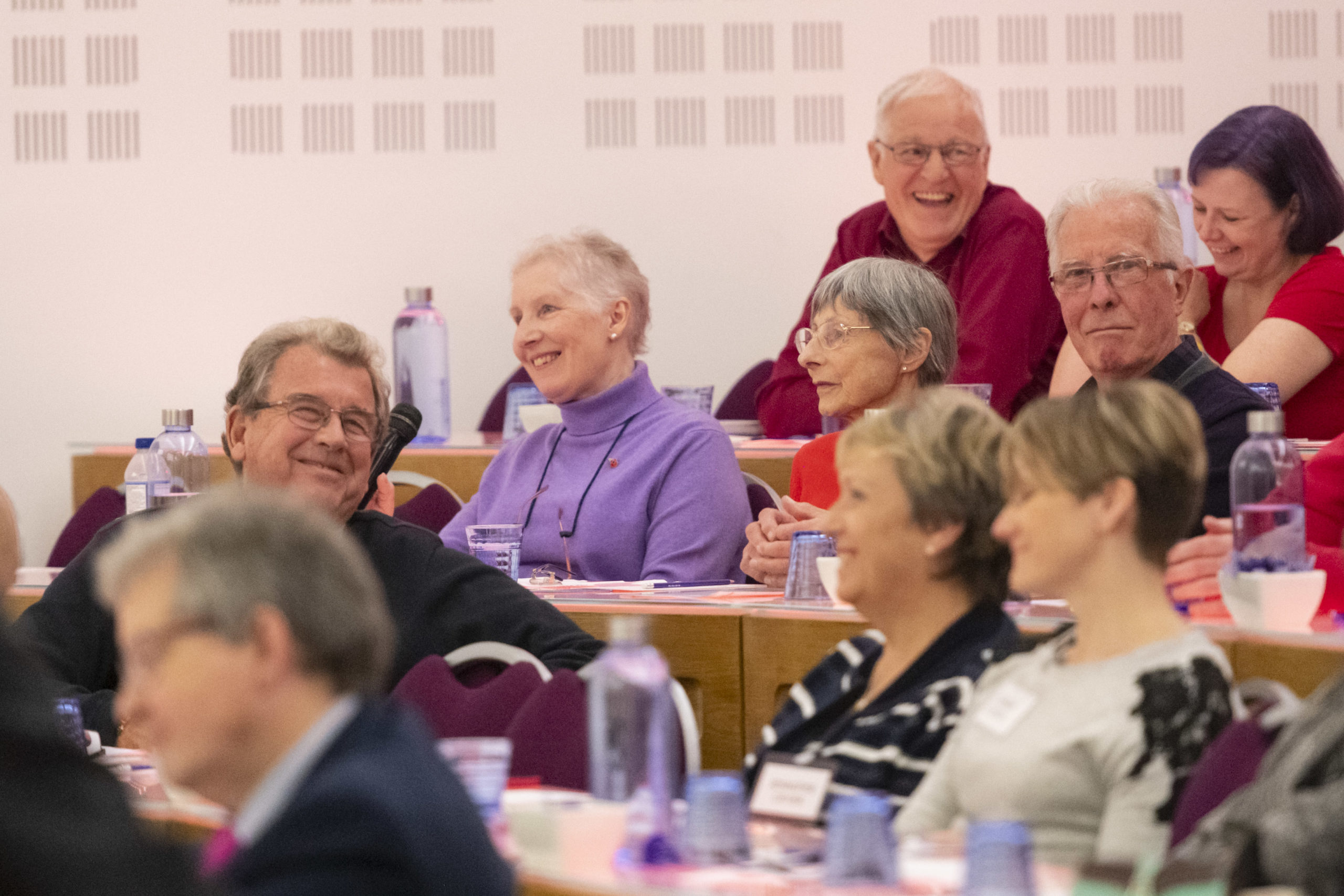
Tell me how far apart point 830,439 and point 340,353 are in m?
0.92

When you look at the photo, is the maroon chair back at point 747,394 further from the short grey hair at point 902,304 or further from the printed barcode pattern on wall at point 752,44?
the short grey hair at point 902,304

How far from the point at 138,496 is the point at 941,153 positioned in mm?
2095

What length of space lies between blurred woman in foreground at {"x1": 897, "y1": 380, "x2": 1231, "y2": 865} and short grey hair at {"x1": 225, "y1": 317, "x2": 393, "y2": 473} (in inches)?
59.7

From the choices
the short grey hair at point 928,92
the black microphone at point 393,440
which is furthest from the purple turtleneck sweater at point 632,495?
the short grey hair at point 928,92

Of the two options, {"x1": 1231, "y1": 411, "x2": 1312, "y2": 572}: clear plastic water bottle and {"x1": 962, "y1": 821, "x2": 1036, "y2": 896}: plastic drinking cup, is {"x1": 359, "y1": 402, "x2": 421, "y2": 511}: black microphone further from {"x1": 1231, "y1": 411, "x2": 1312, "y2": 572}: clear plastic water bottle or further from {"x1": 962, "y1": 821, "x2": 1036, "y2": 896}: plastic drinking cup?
{"x1": 962, "y1": 821, "x2": 1036, "y2": 896}: plastic drinking cup

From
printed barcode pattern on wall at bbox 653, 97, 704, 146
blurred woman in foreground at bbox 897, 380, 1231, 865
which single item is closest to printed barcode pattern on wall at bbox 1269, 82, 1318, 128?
printed barcode pattern on wall at bbox 653, 97, 704, 146

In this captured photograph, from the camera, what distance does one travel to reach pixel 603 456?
138 inches

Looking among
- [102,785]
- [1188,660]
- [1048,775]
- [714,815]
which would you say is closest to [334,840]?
[102,785]

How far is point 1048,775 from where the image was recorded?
160 centimetres

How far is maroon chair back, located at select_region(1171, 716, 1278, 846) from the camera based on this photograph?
55.5 inches

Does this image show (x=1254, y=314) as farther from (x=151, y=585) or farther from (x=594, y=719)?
(x=151, y=585)

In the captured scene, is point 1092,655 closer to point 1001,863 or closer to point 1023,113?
point 1001,863

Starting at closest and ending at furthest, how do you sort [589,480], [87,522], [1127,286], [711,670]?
1. [711,670]
2. [1127,286]
3. [589,480]
4. [87,522]

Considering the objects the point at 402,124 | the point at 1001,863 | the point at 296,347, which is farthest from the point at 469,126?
the point at 1001,863
